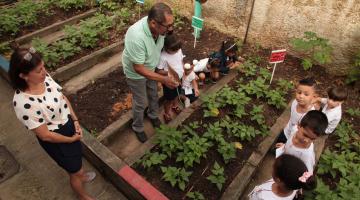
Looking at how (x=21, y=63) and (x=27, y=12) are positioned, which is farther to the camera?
(x=27, y=12)

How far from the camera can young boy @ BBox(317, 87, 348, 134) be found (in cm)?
398

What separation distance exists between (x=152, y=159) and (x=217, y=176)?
3.04 feet

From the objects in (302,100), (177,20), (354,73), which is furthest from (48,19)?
(354,73)

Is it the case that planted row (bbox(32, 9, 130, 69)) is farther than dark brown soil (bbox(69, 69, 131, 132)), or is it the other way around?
planted row (bbox(32, 9, 130, 69))

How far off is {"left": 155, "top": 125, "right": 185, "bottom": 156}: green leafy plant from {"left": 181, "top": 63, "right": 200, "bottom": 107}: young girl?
2.78ft

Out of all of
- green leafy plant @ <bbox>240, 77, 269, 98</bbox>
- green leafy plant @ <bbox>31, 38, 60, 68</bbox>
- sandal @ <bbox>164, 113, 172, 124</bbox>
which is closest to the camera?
sandal @ <bbox>164, 113, 172, 124</bbox>

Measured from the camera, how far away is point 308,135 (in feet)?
10.5

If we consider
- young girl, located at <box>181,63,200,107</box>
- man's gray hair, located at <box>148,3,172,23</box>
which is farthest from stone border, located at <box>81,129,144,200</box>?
man's gray hair, located at <box>148,3,172,23</box>

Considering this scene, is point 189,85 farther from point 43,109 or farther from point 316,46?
point 316,46

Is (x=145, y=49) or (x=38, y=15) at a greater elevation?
(x=145, y=49)

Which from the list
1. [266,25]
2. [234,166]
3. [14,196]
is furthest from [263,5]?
[14,196]

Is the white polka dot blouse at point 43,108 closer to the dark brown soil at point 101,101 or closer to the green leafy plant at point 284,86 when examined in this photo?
the dark brown soil at point 101,101

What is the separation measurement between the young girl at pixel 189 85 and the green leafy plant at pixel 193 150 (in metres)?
0.95

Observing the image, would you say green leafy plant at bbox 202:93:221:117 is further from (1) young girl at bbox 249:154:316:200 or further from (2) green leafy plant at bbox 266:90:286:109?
(1) young girl at bbox 249:154:316:200
